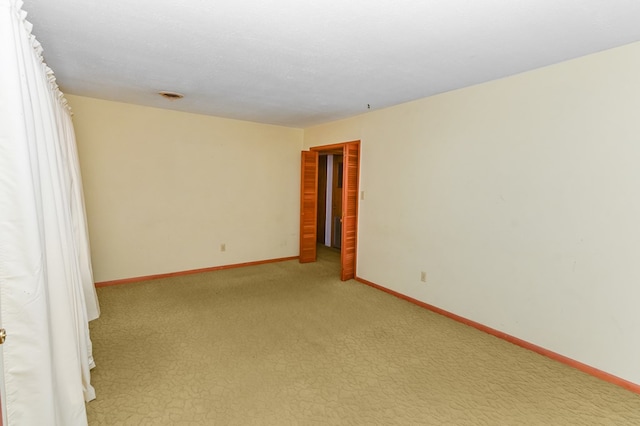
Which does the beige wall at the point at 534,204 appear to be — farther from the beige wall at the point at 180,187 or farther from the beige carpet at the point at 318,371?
the beige wall at the point at 180,187

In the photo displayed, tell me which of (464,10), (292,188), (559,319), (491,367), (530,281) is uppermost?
(464,10)

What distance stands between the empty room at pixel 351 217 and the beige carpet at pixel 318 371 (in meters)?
0.02

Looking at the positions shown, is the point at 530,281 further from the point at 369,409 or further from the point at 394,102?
the point at 394,102

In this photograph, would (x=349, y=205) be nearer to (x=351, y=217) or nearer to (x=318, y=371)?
(x=351, y=217)

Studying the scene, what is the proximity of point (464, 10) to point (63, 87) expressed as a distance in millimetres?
4024

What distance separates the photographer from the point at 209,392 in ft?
6.84

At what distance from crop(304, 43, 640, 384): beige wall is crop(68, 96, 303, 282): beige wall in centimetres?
228

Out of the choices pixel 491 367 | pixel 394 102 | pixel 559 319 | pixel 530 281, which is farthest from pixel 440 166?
pixel 491 367

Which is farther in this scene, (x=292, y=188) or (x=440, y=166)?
(x=292, y=188)

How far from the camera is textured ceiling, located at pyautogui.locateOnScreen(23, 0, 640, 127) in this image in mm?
1736

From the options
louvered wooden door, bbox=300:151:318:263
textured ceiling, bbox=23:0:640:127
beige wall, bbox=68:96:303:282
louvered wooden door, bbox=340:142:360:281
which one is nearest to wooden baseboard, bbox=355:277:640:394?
louvered wooden door, bbox=340:142:360:281

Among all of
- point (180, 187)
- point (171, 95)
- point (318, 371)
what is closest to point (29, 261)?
point (318, 371)

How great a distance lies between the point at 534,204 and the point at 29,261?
11.3 ft

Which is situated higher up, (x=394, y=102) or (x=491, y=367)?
(x=394, y=102)
